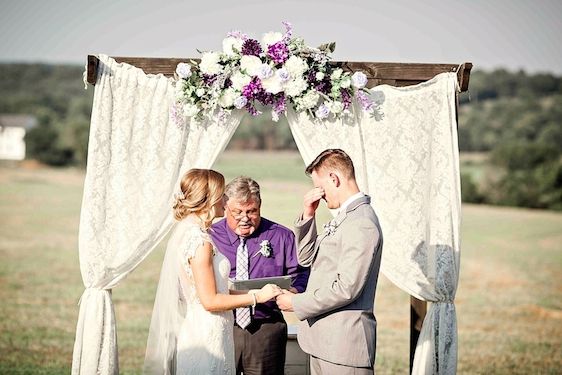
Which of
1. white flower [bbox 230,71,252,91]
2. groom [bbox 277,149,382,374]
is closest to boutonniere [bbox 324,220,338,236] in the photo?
groom [bbox 277,149,382,374]

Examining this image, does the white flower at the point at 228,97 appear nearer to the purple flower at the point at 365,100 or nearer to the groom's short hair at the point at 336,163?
the purple flower at the point at 365,100

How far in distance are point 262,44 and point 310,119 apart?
0.65 meters

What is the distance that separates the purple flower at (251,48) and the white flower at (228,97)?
0.28m

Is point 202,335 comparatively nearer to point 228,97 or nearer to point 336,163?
point 336,163

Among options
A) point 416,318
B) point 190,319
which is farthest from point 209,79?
point 416,318

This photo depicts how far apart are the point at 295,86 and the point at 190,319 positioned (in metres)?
1.79

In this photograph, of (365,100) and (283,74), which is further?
(365,100)

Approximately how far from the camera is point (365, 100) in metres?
5.50

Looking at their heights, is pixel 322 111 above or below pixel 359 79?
below

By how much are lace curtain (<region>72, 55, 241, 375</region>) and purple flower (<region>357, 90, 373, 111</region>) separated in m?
0.92

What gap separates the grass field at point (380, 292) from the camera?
9.67 m

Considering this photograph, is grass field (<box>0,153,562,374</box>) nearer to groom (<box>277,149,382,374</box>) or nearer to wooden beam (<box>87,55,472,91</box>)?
wooden beam (<box>87,55,472,91</box>)

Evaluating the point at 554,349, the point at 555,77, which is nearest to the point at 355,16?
the point at 555,77

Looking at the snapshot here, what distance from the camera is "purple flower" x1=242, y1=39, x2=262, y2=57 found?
17.5ft
